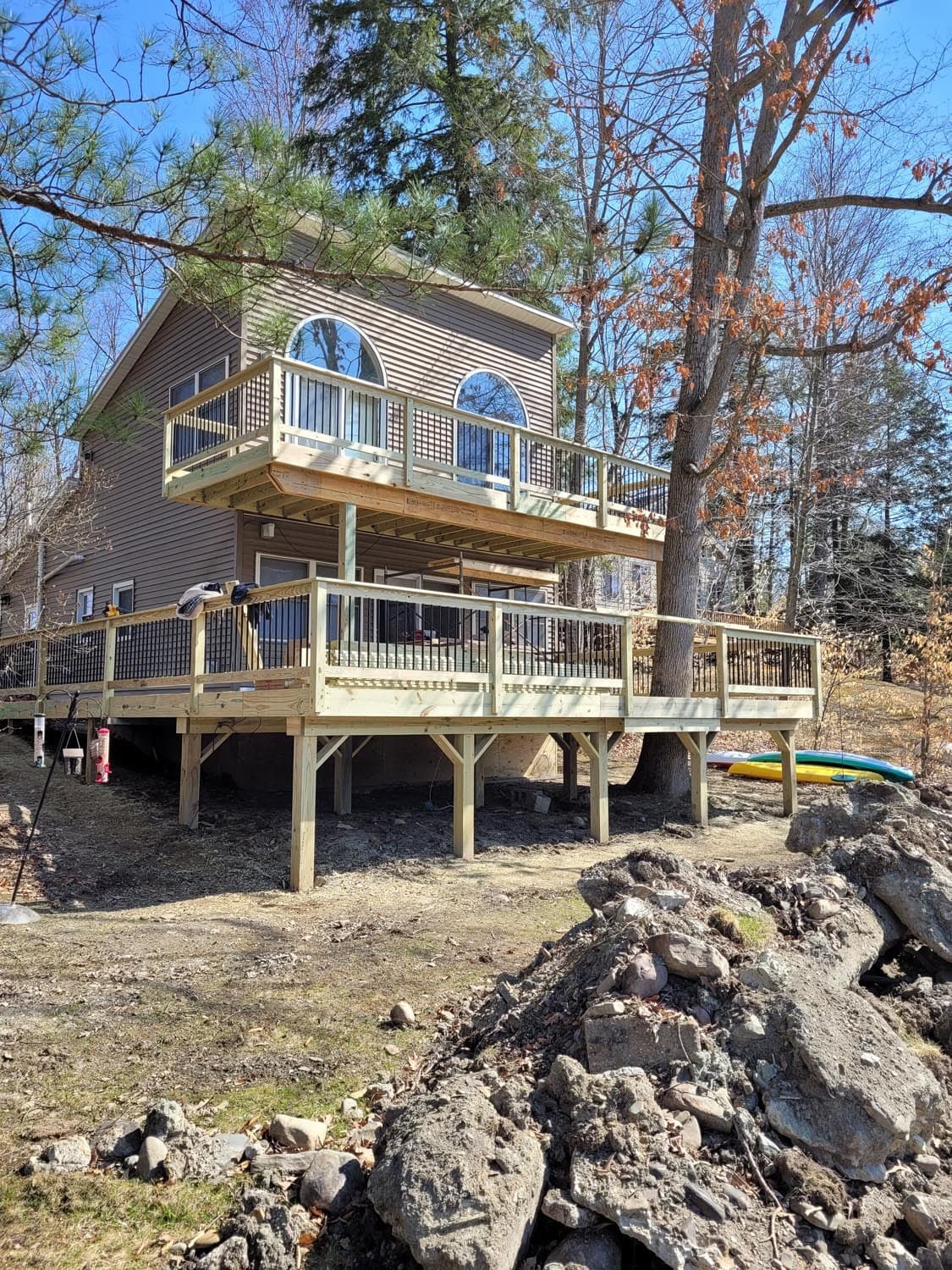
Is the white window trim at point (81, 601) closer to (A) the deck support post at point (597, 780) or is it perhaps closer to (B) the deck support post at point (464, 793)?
(B) the deck support post at point (464, 793)

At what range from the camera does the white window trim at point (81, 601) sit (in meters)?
16.0

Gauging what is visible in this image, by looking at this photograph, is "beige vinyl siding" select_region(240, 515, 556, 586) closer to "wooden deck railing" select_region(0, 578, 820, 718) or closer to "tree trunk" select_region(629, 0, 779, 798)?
"wooden deck railing" select_region(0, 578, 820, 718)

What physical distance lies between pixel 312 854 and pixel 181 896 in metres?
1.20

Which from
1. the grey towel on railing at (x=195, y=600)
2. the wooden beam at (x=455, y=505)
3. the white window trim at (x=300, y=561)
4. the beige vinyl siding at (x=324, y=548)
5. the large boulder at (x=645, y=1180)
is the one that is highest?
the wooden beam at (x=455, y=505)

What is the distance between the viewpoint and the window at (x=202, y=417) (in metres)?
12.2

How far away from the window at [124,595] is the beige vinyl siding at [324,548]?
11.4 feet

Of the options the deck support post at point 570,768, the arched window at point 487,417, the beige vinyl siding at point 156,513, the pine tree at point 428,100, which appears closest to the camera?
the beige vinyl siding at point 156,513

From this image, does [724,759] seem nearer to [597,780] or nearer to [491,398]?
[597,780]

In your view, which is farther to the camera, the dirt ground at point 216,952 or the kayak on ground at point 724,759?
the kayak on ground at point 724,759

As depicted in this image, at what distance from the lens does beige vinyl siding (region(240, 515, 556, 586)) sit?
491 inches

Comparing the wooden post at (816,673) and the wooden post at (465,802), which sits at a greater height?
the wooden post at (816,673)

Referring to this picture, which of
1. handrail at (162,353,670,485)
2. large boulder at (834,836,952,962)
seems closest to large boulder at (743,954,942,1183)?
large boulder at (834,836,952,962)

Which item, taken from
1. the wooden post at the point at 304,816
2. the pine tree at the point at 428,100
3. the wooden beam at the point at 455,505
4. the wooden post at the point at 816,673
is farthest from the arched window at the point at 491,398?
the wooden post at the point at 304,816

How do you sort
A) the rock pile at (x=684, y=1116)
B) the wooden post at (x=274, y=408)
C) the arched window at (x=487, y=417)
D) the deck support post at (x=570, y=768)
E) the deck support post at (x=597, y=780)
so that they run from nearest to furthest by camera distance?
the rock pile at (x=684, y=1116)
the wooden post at (x=274, y=408)
the deck support post at (x=597, y=780)
the deck support post at (x=570, y=768)
the arched window at (x=487, y=417)
